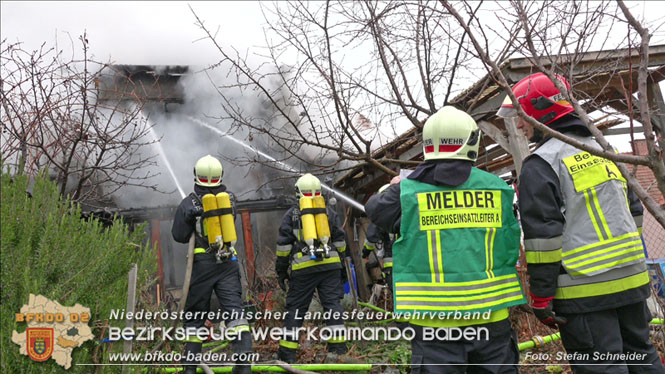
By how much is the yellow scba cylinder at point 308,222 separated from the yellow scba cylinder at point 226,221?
1.03 metres

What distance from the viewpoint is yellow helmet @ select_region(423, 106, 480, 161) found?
2.56 m

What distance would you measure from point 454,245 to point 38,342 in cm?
211

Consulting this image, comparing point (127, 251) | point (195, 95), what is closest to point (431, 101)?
point (127, 251)

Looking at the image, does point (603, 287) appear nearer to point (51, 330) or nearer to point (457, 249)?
point (457, 249)

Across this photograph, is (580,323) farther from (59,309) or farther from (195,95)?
(195,95)

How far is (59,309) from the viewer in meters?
2.40

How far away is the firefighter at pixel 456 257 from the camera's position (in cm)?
239

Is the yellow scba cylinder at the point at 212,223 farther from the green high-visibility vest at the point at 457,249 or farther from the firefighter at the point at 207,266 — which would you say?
the green high-visibility vest at the point at 457,249

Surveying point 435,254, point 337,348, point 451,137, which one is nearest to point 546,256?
point 435,254

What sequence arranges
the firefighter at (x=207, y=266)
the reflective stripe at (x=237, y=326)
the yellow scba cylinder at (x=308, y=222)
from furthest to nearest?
the yellow scba cylinder at (x=308, y=222) < the firefighter at (x=207, y=266) < the reflective stripe at (x=237, y=326)

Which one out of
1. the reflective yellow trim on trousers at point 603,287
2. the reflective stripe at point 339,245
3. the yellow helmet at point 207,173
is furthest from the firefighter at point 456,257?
the reflective stripe at point 339,245

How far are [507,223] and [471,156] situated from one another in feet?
1.36

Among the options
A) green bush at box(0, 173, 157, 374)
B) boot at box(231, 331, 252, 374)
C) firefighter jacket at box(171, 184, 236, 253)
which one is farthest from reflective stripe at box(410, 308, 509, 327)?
firefighter jacket at box(171, 184, 236, 253)

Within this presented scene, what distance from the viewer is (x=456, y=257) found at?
2398 mm
